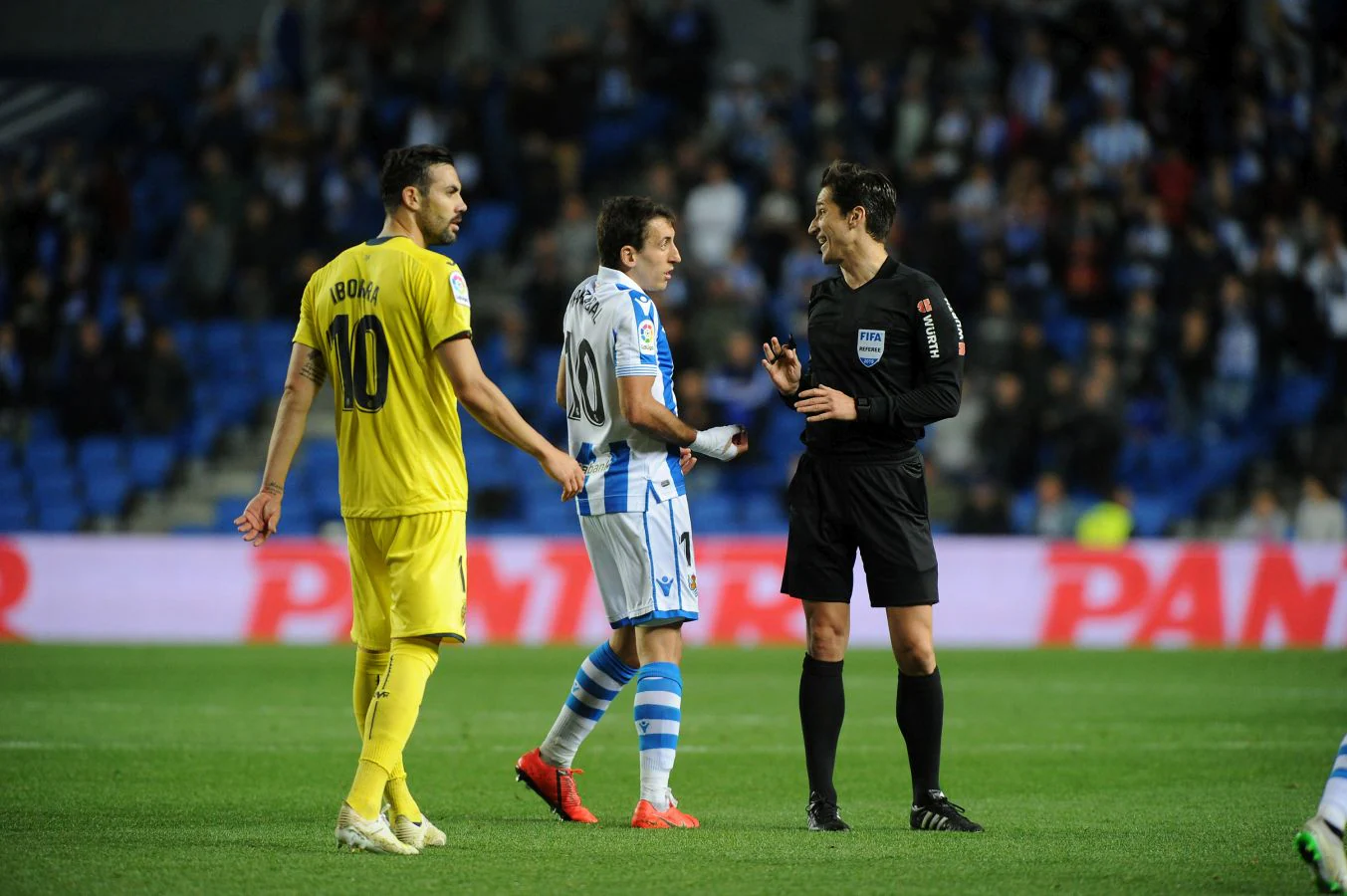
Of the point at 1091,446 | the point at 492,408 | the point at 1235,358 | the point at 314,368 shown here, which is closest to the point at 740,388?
the point at 1091,446

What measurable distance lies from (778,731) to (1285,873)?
4.82 metres

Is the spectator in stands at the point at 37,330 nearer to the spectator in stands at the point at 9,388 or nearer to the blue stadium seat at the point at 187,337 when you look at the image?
the spectator in stands at the point at 9,388

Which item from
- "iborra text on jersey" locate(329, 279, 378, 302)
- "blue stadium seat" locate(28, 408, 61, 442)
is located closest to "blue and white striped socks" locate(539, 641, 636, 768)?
"iborra text on jersey" locate(329, 279, 378, 302)

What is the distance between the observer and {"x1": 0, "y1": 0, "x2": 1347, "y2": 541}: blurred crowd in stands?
1897cm

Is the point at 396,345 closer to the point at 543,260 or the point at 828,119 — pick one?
the point at 543,260

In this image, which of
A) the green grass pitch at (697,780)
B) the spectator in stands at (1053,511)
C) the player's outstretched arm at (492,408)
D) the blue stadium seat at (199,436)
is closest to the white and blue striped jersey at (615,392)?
the player's outstretched arm at (492,408)

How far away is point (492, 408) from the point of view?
6141 millimetres

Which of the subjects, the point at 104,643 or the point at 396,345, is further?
the point at 104,643

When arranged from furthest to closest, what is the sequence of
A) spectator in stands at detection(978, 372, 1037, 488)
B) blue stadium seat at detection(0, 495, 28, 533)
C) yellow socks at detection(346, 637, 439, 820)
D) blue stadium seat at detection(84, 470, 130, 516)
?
blue stadium seat at detection(84, 470, 130, 516)
blue stadium seat at detection(0, 495, 28, 533)
spectator in stands at detection(978, 372, 1037, 488)
yellow socks at detection(346, 637, 439, 820)

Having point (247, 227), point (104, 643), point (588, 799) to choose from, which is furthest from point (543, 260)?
point (588, 799)

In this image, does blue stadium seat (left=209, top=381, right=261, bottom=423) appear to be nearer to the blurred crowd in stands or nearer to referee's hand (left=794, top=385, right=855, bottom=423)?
the blurred crowd in stands

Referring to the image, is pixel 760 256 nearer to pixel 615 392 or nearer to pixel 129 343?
pixel 129 343

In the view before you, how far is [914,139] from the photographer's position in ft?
70.6

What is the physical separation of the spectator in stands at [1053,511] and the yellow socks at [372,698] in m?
12.4
